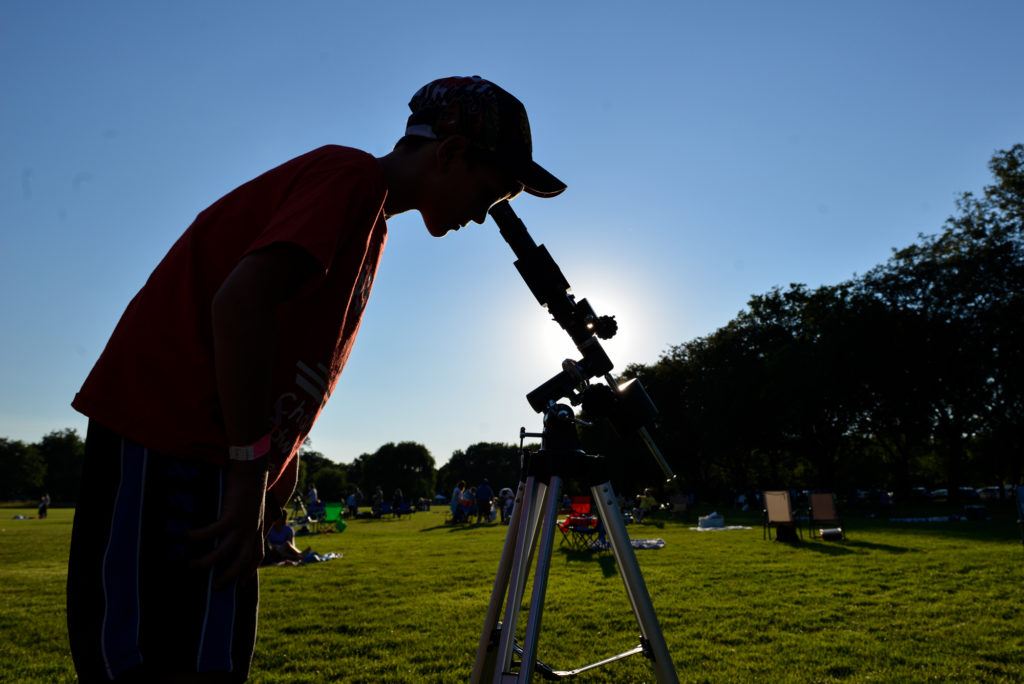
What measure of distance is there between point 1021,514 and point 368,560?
1126 cm

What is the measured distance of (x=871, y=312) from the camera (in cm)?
3297

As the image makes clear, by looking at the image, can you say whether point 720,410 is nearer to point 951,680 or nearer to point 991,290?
point 991,290

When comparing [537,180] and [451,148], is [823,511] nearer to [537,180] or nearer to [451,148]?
[537,180]

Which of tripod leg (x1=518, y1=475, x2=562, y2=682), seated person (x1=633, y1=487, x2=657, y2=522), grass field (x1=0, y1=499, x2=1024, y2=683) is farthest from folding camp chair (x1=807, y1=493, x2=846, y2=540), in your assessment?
tripod leg (x1=518, y1=475, x2=562, y2=682)

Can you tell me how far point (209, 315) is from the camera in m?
1.46

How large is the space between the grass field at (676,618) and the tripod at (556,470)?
2.48 meters

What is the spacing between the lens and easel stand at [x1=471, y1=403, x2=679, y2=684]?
7.07 ft

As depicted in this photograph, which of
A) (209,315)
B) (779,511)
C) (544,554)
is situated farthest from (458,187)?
(779,511)

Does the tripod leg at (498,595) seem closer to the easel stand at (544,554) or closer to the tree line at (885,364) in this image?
the easel stand at (544,554)

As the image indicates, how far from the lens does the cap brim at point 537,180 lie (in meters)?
1.90

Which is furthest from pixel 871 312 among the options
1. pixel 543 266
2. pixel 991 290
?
pixel 543 266

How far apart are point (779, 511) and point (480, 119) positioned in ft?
52.5

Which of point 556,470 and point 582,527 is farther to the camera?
point 582,527

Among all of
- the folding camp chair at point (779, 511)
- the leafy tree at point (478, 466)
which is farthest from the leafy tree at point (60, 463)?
the folding camp chair at point (779, 511)
